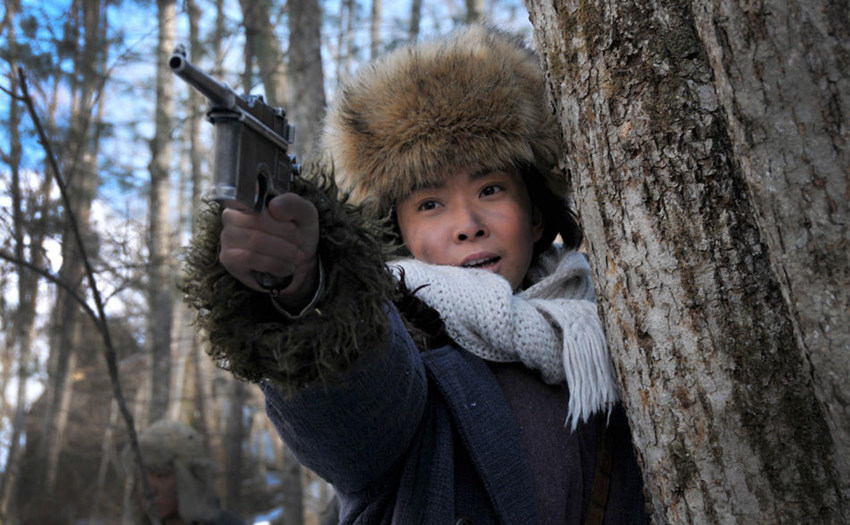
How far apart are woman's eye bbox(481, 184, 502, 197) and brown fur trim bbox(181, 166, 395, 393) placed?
30.1 inches

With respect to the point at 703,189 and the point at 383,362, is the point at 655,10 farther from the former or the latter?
the point at 383,362

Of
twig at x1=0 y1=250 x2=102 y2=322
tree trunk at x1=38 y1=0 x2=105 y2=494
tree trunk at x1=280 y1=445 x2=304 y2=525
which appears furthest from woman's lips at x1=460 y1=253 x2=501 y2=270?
tree trunk at x1=38 y1=0 x2=105 y2=494

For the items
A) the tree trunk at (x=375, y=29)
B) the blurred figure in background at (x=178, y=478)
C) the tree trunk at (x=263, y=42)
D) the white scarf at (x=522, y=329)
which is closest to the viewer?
the white scarf at (x=522, y=329)

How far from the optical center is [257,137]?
3.92 ft

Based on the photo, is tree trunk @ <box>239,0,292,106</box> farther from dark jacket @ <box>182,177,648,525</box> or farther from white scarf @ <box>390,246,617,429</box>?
dark jacket @ <box>182,177,648,525</box>

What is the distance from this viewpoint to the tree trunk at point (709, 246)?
3.75 ft

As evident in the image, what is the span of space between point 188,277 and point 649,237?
3.07ft

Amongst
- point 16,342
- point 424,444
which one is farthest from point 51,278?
point 16,342

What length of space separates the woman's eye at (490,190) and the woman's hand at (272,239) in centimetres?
89

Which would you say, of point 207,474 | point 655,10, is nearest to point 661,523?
point 655,10

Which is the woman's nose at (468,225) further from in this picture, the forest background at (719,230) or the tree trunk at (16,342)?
the tree trunk at (16,342)

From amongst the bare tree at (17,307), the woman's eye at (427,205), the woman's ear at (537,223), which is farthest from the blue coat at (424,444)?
the bare tree at (17,307)

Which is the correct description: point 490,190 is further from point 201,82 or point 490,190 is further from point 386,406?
point 201,82

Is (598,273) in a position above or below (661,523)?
above
